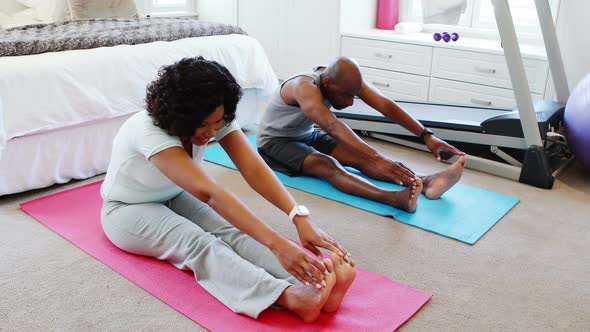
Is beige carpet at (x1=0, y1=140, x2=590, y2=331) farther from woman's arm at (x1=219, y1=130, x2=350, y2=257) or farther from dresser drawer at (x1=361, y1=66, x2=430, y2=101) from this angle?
dresser drawer at (x1=361, y1=66, x2=430, y2=101)

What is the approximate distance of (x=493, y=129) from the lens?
10.1 ft

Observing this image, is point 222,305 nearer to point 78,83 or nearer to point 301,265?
point 301,265

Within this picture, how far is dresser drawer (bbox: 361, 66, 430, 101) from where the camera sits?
4129 mm

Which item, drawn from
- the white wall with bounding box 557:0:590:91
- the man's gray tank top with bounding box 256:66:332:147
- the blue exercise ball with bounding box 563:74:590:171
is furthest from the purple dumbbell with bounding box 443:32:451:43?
the man's gray tank top with bounding box 256:66:332:147

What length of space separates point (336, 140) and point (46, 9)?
2611 millimetres

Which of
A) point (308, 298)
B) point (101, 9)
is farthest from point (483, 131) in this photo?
point (101, 9)

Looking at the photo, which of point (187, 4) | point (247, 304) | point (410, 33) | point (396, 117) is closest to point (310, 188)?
point (396, 117)

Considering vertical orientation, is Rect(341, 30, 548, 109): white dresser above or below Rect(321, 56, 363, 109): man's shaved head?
below

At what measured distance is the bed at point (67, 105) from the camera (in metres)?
2.57

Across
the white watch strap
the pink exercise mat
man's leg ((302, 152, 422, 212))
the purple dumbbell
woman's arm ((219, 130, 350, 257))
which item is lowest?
the pink exercise mat

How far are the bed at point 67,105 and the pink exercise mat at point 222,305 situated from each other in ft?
1.47

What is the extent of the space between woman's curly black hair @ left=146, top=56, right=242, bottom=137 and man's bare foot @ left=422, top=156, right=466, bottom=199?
1.28 meters

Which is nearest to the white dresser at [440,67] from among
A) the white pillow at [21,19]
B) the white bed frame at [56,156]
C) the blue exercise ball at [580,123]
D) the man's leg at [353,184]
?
the blue exercise ball at [580,123]

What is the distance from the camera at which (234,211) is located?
167cm
